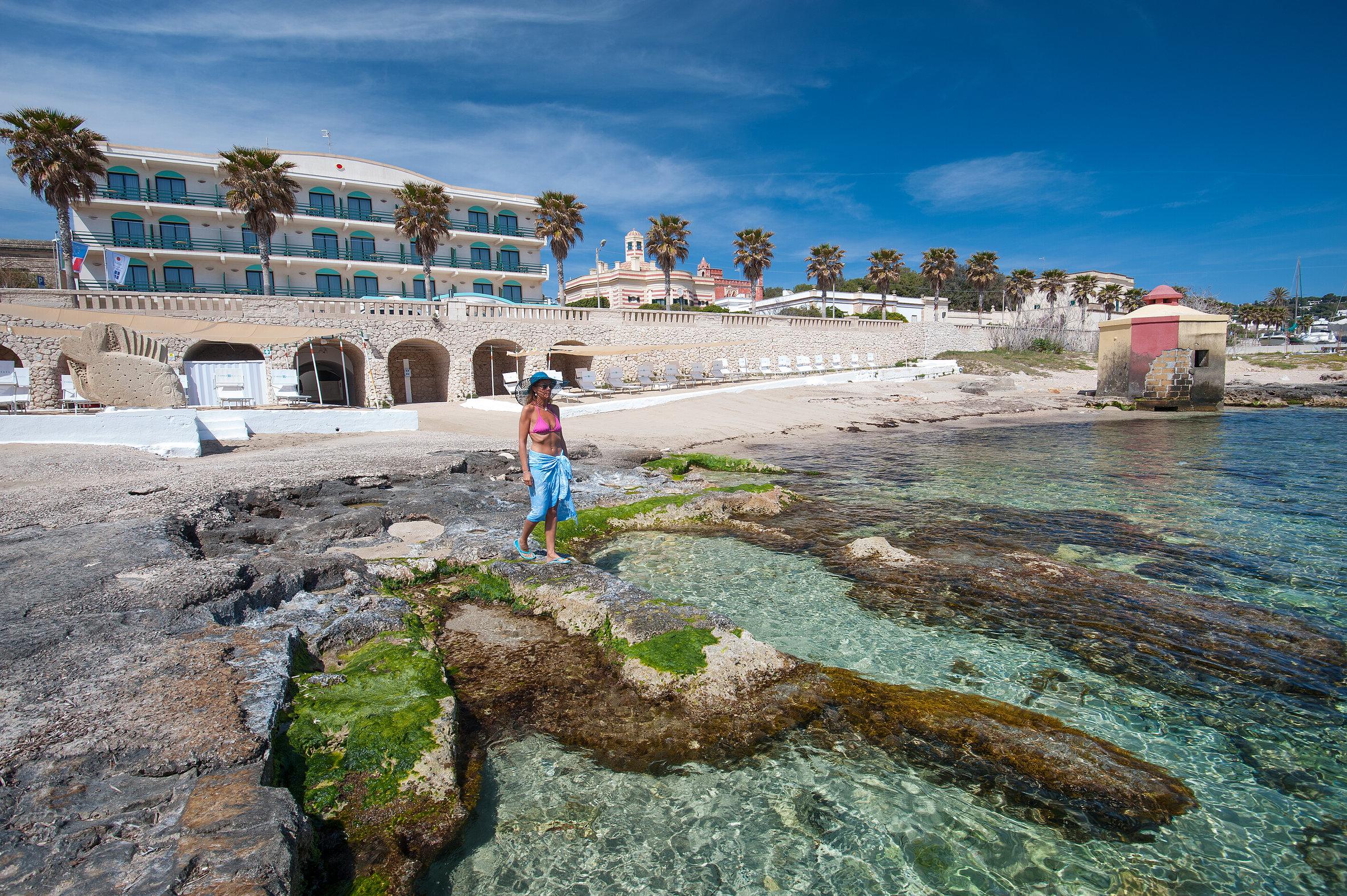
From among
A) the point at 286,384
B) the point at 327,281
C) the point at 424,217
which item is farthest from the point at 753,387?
the point at 327,281

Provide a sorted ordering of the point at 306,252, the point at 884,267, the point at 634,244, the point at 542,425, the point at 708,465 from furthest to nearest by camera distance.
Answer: the point at 634,244 → the point at 884,267 → the point at 306,252 → the point at 708,465 → the point at 542,425

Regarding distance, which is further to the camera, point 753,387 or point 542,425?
point 753,387

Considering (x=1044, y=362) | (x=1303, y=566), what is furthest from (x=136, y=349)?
(x=1044, y=362)

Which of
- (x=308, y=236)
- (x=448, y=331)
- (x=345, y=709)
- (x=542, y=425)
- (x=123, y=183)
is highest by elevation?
(x=123, y=183)

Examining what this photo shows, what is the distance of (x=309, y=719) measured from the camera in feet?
11.1

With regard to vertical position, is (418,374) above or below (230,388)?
above

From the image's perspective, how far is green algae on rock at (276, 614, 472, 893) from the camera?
2.75m

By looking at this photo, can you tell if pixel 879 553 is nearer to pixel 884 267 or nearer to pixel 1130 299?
pixel 884 267

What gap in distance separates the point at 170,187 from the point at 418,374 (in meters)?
17.3

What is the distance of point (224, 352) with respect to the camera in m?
25.6

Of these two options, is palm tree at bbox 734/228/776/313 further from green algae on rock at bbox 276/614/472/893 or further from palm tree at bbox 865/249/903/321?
green algae on rock at bbox 276/614/472/893

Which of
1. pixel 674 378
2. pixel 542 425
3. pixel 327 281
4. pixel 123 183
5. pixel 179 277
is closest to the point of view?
pixel 542 425

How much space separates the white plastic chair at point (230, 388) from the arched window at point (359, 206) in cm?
2260

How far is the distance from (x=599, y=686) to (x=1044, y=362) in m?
46.6
